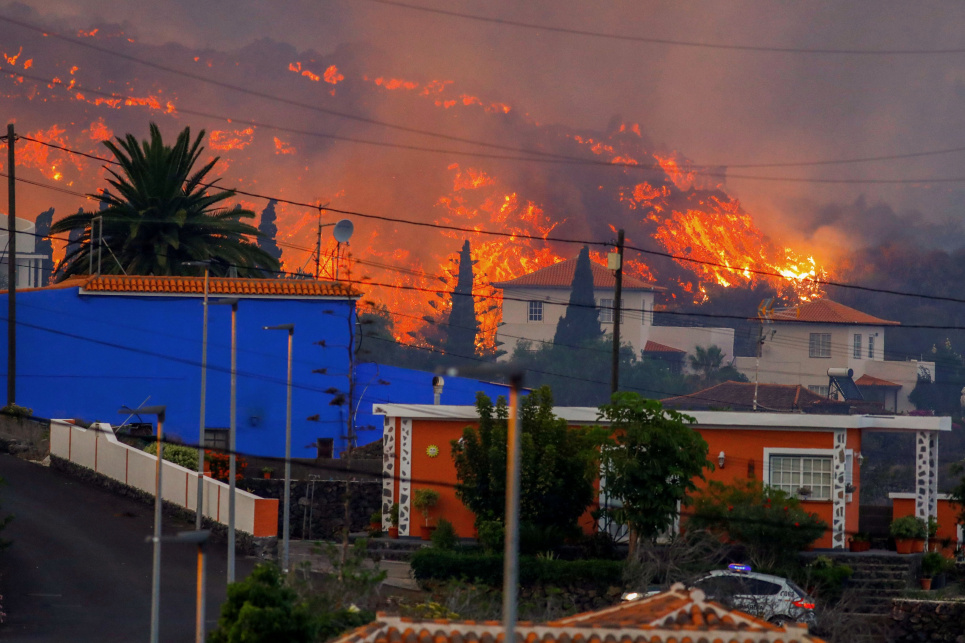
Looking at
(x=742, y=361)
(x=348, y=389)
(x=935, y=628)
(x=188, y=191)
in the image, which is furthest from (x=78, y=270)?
(x=742, y=361)

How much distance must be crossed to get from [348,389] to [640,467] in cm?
2077

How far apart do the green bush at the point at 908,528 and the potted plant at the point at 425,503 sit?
14.8 metres

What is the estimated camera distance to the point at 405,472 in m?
38.0

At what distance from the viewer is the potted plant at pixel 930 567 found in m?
34.9

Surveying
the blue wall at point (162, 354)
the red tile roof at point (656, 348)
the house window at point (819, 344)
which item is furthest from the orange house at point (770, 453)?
the red tile roof at point (656, 348)

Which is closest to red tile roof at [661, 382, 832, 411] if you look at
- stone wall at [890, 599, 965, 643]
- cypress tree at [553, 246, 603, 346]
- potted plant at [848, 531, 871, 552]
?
cypress tree at [553, 246, 603, 346]

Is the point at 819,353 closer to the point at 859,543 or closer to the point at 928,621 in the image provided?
the point at 859,543

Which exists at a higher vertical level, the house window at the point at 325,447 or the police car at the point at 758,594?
the house window at the point at 325,447

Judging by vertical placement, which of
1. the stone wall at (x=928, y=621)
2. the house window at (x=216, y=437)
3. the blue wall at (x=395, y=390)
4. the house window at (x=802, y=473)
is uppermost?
the blue wall at (x=395, y=390)

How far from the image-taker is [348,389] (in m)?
50.4

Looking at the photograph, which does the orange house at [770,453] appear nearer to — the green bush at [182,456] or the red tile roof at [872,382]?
the green bush at [182,456]

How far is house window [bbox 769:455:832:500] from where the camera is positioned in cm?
3684

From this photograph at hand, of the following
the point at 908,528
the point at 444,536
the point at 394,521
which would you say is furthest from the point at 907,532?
the point at 394,521

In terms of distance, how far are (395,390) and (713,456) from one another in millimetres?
22290
